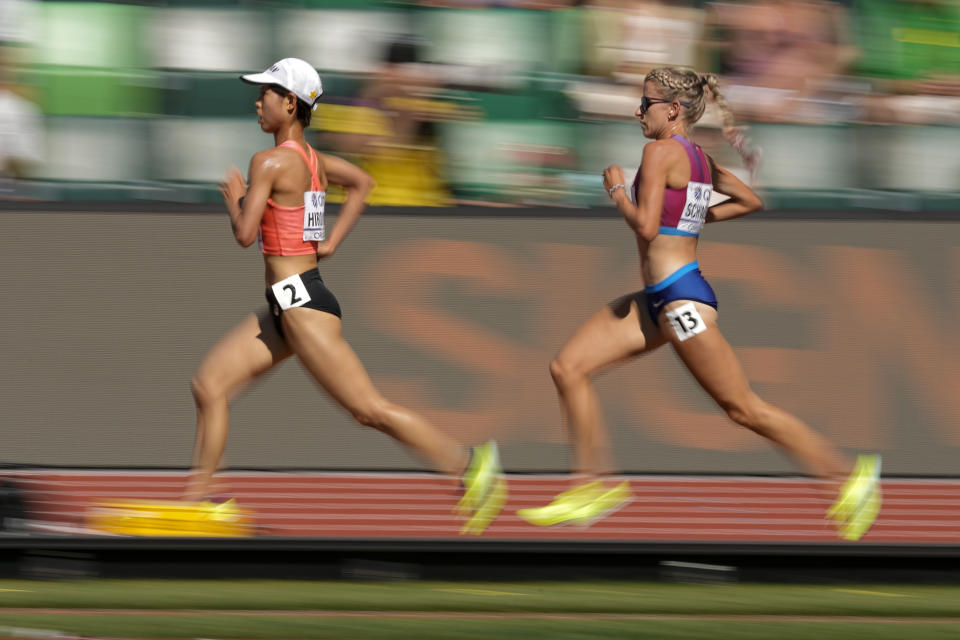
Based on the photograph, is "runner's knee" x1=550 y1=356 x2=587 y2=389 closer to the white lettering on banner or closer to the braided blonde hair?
the white lettering on banner

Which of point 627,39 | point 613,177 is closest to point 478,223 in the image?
point 627,39

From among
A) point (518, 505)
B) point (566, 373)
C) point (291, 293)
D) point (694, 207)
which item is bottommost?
point (518, 505)

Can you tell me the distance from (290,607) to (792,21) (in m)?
4.83

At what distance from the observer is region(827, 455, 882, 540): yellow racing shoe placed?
6.48 m

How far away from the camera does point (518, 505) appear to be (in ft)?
26.3

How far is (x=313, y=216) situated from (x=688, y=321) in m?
1.55

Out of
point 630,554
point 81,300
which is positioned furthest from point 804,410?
point 81,300

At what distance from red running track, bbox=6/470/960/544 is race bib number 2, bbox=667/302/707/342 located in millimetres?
826

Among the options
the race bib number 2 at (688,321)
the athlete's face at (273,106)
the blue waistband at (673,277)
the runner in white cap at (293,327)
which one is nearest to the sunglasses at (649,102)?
the blue waistband at (673,277)

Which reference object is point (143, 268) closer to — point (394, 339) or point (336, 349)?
point (394, 339)

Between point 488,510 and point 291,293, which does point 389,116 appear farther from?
point 488,510

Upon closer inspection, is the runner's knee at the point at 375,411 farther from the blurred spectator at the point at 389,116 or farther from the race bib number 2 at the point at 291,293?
the blurred spectator at the point at 389,116

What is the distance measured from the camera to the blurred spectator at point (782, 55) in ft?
29.0

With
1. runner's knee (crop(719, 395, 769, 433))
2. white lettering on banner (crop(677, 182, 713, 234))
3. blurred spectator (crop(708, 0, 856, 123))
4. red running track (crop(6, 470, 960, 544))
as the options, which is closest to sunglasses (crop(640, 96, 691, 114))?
white lettering on banner (crop(677, 182, 713, 234))
